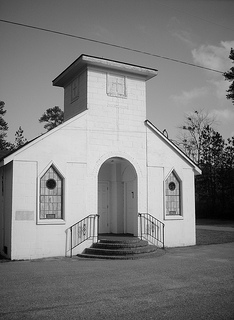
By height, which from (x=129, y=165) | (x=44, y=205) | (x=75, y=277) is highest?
(x=129, y=165)

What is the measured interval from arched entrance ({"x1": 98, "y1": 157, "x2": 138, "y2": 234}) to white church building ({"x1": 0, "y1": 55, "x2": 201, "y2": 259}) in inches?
1.8

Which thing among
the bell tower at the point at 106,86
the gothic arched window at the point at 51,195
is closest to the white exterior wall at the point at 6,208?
the gothic arched window at the point at 51,195

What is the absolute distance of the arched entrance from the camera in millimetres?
17109

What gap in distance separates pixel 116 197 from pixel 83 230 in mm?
3240

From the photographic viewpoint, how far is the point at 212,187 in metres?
43.6

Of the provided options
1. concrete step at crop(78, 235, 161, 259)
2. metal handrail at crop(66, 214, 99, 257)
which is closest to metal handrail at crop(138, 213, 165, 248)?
concrete step at crop(78, 235, 161, 259)

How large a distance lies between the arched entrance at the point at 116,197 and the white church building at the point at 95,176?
46mm

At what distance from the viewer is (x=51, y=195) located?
46.9 feet

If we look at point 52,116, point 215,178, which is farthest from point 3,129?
point 215,178

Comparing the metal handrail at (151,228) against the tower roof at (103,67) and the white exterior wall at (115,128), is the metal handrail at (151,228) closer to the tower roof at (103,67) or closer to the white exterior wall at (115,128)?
the white exterior wall at (115,128)

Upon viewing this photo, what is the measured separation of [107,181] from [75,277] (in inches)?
316

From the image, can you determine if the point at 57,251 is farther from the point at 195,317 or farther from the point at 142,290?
the point at 195,317

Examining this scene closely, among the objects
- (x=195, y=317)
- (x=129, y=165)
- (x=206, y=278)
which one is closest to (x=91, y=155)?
(x=129, y=165)

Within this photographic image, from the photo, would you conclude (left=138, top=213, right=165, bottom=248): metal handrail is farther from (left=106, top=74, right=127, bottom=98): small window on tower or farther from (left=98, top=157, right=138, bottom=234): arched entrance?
(left=106, top=74, right=127, bottom=98): small window on tower
